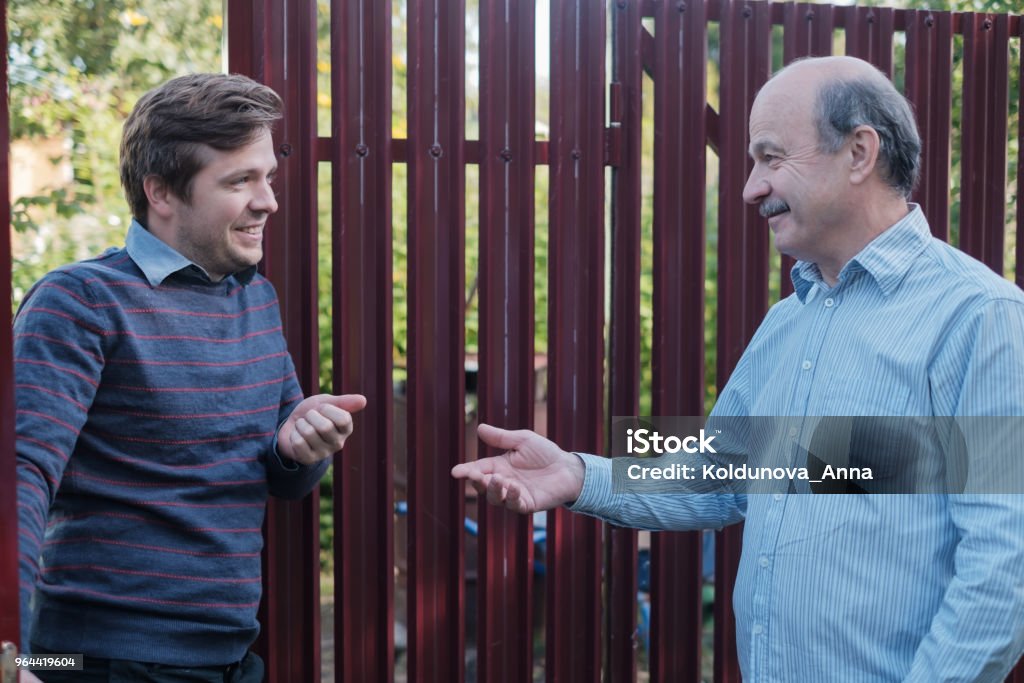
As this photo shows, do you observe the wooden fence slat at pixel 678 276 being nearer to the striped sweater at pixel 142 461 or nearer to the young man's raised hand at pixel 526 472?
the young man's raised hand at pixel 526 472

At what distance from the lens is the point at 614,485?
8.18 feet

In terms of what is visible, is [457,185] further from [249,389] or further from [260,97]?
[249,389]

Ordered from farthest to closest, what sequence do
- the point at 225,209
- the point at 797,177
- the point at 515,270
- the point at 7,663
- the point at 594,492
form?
the point at 515,270 < the point at 594,492 < the point at 225,209 < the point at 797,177 < the point at 7,663

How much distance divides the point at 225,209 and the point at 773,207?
1.23 m

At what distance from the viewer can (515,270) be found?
3.11 metres

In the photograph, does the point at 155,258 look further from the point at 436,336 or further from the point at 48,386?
the point at 436,336

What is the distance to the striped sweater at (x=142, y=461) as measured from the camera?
2080mm

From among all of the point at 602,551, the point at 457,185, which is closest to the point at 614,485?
the point at 602,551

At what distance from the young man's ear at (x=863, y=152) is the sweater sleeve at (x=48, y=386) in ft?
5.23

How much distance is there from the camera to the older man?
6.02ft

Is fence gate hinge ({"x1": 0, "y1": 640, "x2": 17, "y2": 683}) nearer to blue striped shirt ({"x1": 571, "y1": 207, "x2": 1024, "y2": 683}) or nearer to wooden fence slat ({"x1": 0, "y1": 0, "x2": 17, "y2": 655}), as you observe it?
wooden fence slat ({"x1": 0, "y1": 0, "x2": 17, "y2": 655})

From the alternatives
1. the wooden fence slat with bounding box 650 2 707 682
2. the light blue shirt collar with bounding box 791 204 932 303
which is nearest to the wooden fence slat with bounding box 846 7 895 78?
the wooden fence slat with bounding box 650 2 707 682

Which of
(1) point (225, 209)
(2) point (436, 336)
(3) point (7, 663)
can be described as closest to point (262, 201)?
(1) point (225, 209)

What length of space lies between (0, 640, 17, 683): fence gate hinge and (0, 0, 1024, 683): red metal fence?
1572 mm
